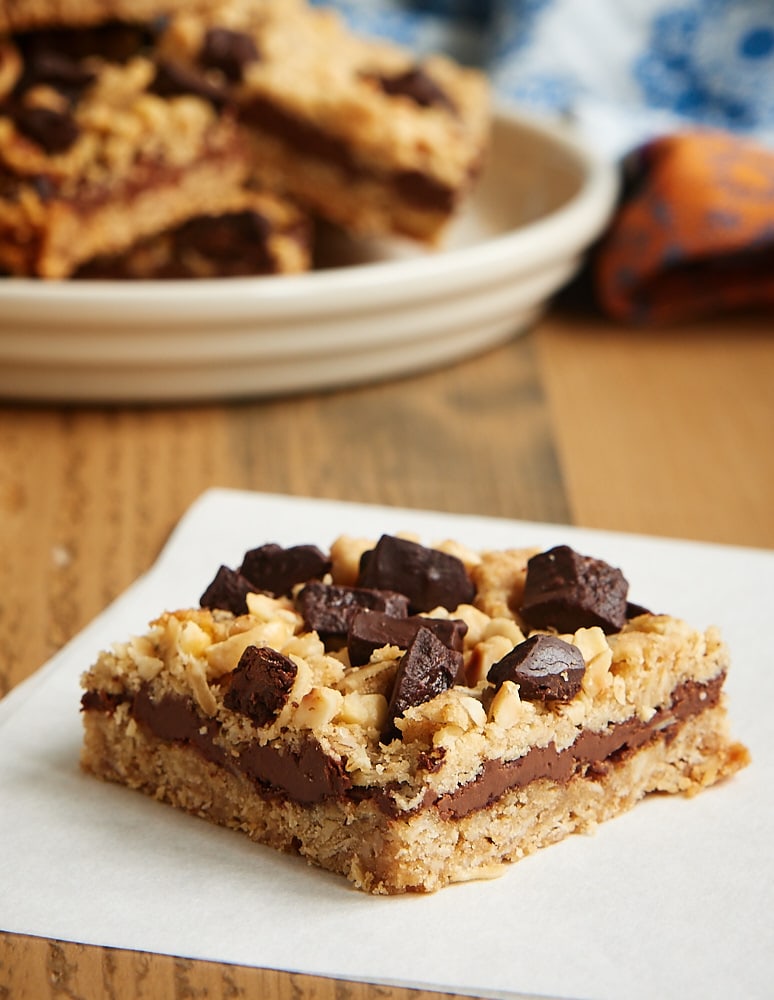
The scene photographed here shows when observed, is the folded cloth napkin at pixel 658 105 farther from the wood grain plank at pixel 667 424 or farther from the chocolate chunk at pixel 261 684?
the chocolate chunk at pixel 261 684

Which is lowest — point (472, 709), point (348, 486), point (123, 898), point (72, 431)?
point (72, 431)

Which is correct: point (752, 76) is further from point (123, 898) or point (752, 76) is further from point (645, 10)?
point (123, 898)

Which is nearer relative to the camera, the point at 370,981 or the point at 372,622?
the point at 370,981

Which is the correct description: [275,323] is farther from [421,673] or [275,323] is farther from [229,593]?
[421,673]

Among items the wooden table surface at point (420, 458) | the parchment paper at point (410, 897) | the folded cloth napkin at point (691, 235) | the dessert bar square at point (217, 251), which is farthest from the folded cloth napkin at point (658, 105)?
the parchment paper at point (410, 897)

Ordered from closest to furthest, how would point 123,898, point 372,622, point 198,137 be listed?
point 123,898, point 372,622, point 198,137

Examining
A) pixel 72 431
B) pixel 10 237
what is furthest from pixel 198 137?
pixel 72 431


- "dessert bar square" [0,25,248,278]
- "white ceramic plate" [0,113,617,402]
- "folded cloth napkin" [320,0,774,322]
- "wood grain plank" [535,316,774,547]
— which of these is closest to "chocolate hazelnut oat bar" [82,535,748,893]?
"wood grain plank" [535,316,774,547]
